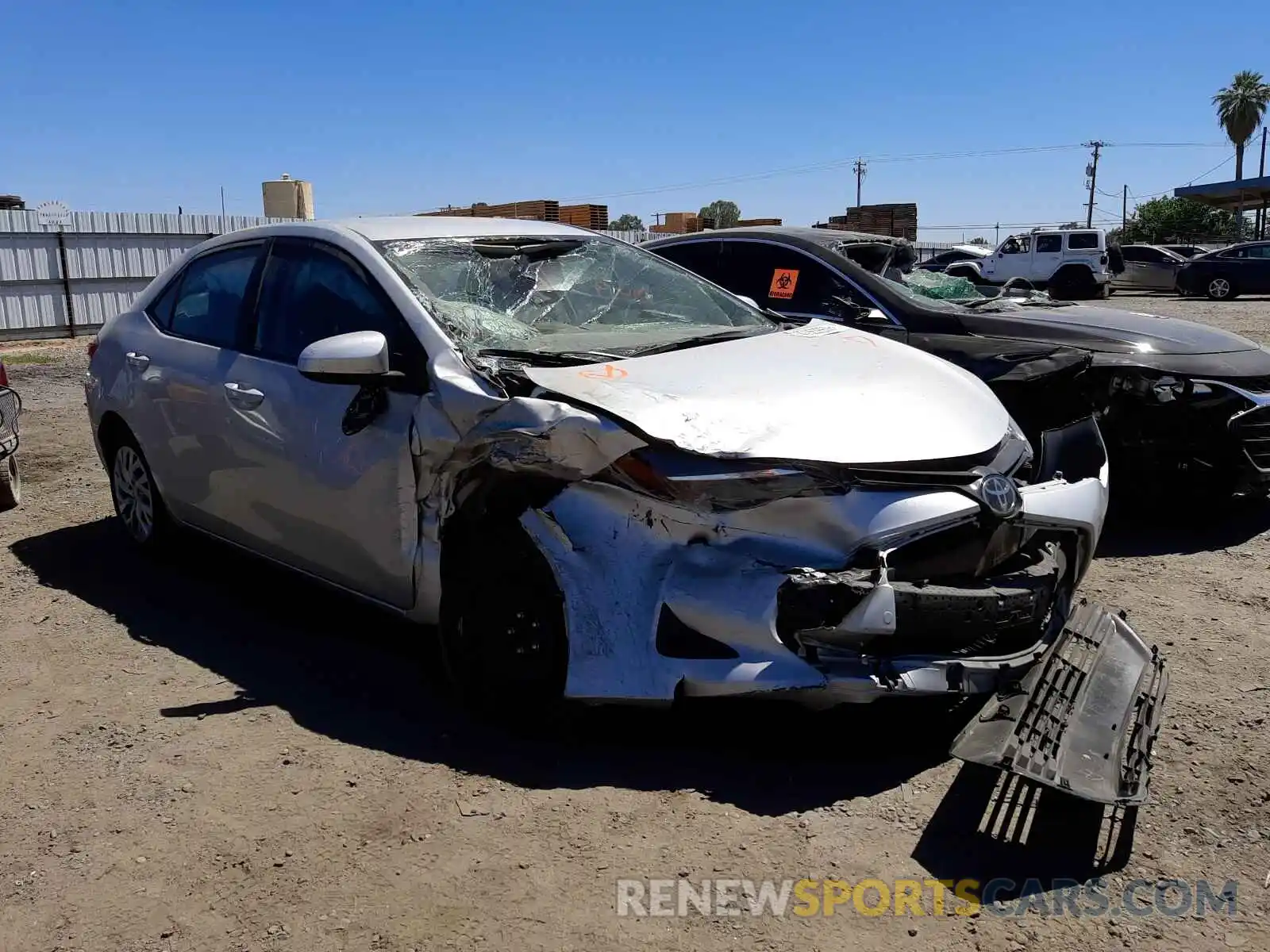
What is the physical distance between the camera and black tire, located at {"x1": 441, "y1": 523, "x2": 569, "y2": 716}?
3076mm

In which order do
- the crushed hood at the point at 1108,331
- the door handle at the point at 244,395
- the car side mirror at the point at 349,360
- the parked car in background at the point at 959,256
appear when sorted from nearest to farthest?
the car side mirror at the point at 349,360, the door handle at the point at 244,395, the crushed hood at the point at 1108,331, the parked car in background at the point at 959,256

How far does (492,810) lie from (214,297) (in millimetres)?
2717

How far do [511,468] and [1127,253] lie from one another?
31.7m

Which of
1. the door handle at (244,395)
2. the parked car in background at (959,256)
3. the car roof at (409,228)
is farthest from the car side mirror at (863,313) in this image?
the parked car in background at (959,256)

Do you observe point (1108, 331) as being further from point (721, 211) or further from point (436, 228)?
point (721, 211)

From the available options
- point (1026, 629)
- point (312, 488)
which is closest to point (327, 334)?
point (312, 488)

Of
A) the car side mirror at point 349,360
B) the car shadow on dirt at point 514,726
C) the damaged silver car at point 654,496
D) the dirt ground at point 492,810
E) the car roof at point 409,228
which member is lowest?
the dirt ground at point 492,810

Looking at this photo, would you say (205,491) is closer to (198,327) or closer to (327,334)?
(198,327)

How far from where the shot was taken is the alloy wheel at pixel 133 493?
4988mm

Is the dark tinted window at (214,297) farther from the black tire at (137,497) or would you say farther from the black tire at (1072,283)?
the black tire at (1072,283)

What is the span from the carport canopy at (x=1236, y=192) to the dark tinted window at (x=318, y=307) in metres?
40.3

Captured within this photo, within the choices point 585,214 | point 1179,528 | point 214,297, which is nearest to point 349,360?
point 214,297

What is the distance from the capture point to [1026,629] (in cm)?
305

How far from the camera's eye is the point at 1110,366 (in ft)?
17.4
